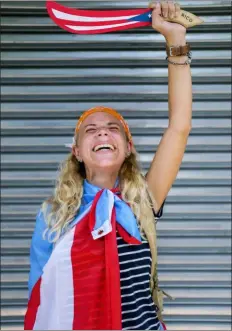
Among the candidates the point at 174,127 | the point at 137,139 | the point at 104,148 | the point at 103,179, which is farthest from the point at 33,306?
the point at 137,139

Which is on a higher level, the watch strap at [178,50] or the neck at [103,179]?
the watch strap at [178,50]

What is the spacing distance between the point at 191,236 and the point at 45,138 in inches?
51.1

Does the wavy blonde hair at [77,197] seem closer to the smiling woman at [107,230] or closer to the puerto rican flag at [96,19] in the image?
the smiling woman at [107,230]

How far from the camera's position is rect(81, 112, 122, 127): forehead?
233cm

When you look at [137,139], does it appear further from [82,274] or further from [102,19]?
[82,274]

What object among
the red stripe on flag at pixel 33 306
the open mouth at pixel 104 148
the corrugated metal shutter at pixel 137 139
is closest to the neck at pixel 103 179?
the open mouth at pixel 104 148

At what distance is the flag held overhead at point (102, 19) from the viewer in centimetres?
220

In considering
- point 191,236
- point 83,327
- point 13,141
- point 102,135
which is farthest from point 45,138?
point 83,327

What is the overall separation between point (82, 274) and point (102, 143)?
55cm

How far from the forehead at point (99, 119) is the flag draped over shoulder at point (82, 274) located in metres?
0.37

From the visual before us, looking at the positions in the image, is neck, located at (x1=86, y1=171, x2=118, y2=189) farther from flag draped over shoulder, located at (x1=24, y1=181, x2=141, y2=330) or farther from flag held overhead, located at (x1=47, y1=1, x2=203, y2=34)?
flag held overhead, located at (x1=47, y1=1, x2=203, y2=34)

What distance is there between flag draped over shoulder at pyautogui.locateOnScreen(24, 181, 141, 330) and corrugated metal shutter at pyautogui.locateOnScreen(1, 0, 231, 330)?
171cm

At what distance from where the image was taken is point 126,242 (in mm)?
2115

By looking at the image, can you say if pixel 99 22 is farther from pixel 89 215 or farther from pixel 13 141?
pixel 13 141
